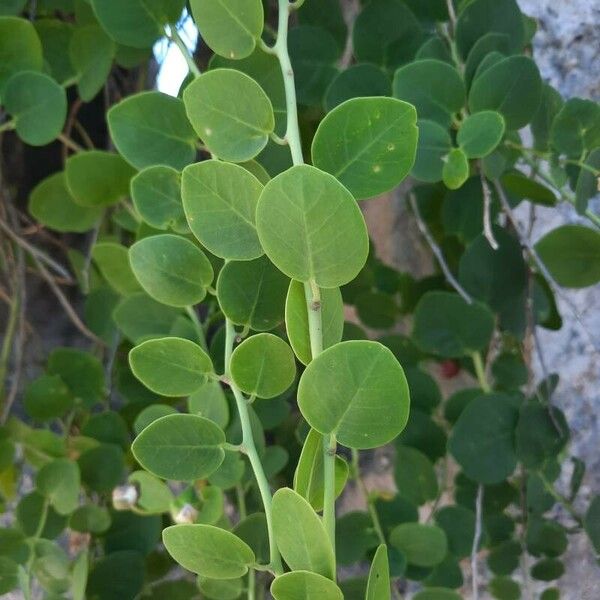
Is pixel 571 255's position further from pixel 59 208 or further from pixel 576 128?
pixel 59 208

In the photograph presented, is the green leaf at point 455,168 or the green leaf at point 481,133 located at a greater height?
the green leaf at point 481,133

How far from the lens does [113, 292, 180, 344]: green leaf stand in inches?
17.3

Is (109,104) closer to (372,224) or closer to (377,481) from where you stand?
(372,224)

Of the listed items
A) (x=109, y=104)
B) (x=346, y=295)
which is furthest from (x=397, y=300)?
(x=109, y=104)

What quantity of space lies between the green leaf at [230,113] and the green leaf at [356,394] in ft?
0.34

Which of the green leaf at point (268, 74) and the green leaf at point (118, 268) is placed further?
the green leaf at point (118, 268)

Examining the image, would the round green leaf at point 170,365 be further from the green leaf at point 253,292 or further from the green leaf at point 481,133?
the green leaf at point 481,133

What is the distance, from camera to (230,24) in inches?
12.6

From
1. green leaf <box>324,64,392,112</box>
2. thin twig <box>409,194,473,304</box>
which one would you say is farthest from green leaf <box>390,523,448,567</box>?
green leaf <box>324,64,392,112</box>

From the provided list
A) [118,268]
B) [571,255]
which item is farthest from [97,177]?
[571,255]

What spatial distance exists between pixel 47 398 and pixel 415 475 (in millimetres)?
227

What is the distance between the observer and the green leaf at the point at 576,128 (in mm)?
383

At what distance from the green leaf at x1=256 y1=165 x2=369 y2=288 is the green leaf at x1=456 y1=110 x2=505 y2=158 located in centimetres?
14

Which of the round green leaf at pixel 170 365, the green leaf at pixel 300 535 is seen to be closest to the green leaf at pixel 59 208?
the round green leaf at pixel 170 365
